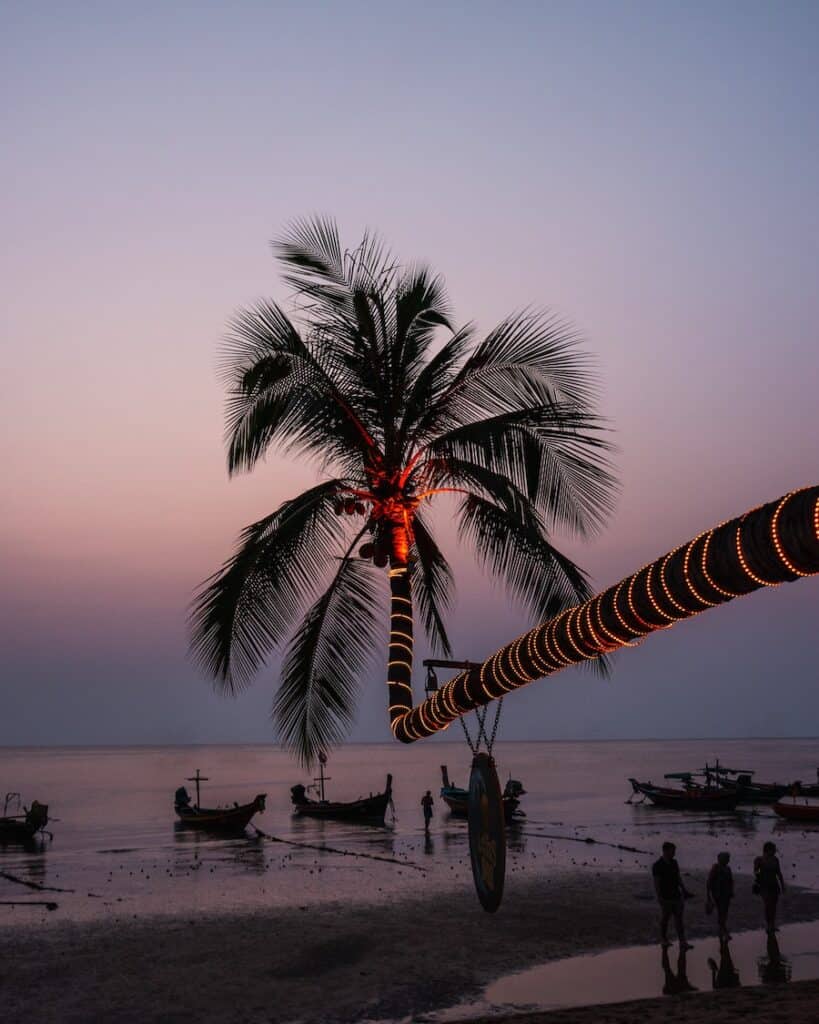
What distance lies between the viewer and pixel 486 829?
624 centimetres

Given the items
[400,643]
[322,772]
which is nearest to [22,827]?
[322,772]

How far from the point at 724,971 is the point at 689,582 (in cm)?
1424

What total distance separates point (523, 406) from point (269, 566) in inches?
114

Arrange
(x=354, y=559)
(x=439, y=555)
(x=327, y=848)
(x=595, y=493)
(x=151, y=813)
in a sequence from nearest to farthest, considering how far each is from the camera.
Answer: (x=595, y=493), (x=354, y=559), (x=439, y=555), (x=327, y=848), (x=151, y=813)

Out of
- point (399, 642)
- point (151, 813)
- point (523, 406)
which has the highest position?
point (523, 406)

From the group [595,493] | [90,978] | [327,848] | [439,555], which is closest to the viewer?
[595,493]

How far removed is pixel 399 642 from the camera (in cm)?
863

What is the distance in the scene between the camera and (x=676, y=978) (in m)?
15.0

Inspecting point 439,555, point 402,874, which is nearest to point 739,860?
point 402,874

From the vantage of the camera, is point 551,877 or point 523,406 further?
point 551,877

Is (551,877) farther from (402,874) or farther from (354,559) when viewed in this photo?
(354,559)

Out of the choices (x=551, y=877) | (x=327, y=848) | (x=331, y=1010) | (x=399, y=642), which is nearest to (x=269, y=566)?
(x=399, y=642)

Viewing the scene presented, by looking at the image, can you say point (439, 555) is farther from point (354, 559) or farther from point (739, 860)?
point (739, 860)

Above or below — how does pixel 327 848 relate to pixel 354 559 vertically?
below
